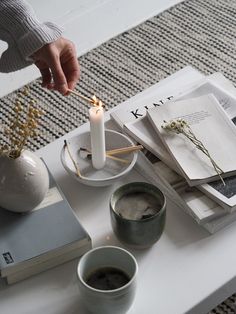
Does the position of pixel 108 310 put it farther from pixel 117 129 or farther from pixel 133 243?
pixel 117 129

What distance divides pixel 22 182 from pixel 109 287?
0.71ft

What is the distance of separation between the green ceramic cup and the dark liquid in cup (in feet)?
0.22

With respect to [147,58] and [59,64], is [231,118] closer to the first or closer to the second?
[59,64]

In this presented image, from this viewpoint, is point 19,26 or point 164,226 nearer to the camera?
point 164,226

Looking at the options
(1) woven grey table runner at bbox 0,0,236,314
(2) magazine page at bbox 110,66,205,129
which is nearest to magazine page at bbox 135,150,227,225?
(2) magazine page at bbox 110,66,205,129

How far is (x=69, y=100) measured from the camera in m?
1.74

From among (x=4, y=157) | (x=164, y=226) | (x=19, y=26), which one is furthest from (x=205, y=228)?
(x=19, y=26)

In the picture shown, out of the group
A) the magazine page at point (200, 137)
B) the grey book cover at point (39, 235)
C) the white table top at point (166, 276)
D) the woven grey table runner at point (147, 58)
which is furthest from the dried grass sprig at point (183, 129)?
the woven grey table runner at point (147, 58)

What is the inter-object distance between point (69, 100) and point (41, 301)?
93 cm

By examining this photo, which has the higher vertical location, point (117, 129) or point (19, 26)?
point (19, 26)

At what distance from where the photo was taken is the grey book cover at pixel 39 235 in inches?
35.8

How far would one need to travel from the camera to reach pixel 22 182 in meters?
0.94

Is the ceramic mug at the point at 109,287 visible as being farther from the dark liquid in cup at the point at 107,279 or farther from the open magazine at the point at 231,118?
the open magazine at the point at 231,118

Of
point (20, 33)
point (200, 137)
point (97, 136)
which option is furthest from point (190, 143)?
point (20, 33)
